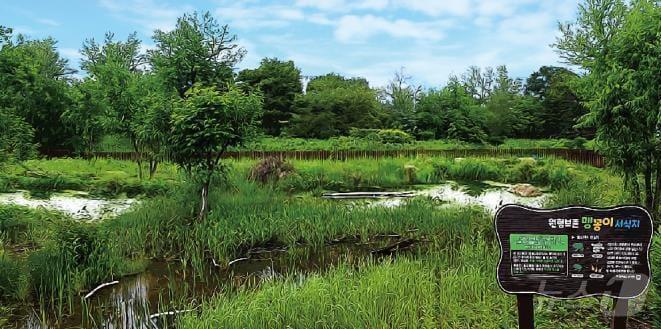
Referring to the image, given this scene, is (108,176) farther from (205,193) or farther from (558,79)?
(558,79)

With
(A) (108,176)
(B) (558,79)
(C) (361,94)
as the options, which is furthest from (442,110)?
(A) (108,176)

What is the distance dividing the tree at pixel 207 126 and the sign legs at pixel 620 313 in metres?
5.29

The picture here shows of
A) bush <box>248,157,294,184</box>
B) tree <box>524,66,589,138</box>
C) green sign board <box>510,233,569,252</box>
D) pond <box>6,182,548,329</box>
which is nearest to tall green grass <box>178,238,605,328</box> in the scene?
pond <box>6,182,548,329</box>

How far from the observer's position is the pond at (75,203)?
26.5 ft

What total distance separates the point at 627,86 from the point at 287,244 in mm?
4423

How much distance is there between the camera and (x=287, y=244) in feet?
21.5

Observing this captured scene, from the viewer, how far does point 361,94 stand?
28734 mm

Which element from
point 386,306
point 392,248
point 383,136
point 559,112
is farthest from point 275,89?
point 386,306

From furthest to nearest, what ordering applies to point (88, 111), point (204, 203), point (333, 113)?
point (333, 113)
point (88, 111)
point (204, 203)

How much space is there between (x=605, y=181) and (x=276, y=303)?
9.04 metres

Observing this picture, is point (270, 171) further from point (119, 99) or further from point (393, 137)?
point (393, 137)

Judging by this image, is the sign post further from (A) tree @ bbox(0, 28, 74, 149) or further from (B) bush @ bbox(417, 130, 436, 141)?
(B) bush @ bbox(417, 130, 436, 141)

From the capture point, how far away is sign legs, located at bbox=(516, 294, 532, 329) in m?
2.80

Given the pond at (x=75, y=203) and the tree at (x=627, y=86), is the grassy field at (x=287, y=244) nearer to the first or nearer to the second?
the pond at (x=75, y=203)
